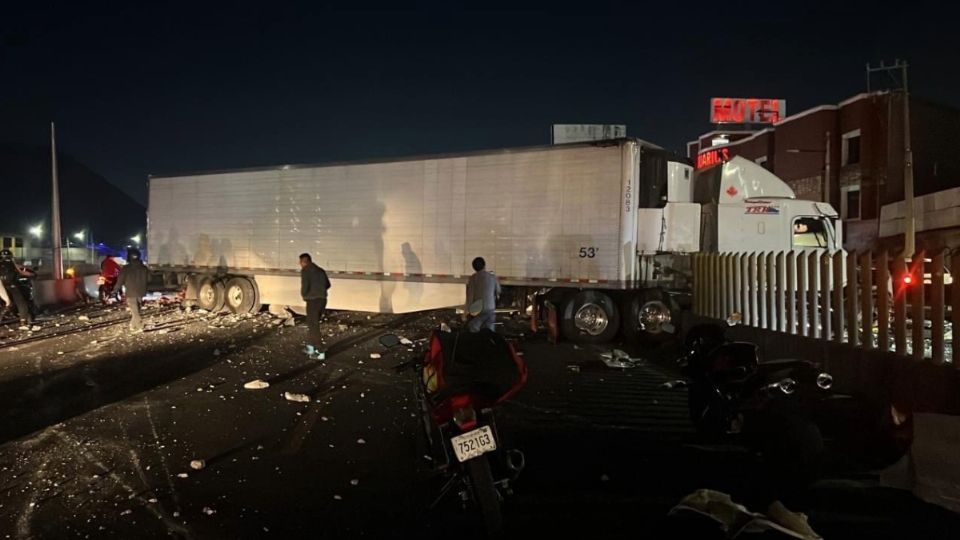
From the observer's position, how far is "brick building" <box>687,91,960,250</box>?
29.2 meters

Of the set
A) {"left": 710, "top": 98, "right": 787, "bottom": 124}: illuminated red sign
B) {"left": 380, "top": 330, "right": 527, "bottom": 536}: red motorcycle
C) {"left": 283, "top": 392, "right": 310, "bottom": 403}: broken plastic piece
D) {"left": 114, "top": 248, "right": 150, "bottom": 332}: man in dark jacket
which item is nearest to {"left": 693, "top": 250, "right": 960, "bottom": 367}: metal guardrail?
{"left": 380, "top": 330, "right": 527, "bottom": 536}: red motorcycle

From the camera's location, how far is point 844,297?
7367 millimetres

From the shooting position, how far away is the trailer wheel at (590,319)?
1211cm

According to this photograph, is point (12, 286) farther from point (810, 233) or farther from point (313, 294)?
point (810, 233)

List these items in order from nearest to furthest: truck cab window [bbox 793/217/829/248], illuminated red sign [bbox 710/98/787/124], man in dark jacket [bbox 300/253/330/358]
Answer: man in dark jacket [bbox 300/253/330/358] → truck cab window [bbox 793/217/829/248] → illuminated red sign [bbox 710/98/787/124]

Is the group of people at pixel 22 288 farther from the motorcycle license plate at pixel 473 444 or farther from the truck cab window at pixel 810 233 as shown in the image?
the truck cab window at pixel 810 233

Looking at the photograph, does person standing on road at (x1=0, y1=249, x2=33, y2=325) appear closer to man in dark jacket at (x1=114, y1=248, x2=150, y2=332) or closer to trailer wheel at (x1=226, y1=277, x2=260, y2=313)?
man in dark jacket at (x1=114, y1=248, x2=150, y2=332)

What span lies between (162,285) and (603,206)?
1452 centimetres

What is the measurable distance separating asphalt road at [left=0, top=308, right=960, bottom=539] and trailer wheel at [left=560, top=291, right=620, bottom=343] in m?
2.34

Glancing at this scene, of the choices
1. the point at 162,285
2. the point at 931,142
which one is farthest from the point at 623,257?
the point at 931,142

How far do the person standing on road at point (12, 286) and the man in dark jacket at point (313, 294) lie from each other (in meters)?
8.28

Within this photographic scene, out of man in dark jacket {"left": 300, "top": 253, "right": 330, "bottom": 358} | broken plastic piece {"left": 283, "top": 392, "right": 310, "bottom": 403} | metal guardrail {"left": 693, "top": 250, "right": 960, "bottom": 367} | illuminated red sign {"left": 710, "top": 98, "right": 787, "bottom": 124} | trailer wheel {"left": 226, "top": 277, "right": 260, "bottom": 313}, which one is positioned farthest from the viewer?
illuminated red sign {"left": 710, "top": 98, "right": 787, "bottom": 124}

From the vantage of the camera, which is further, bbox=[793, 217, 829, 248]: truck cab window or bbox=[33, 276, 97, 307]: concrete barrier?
bbox=[33, 276, 97, 307]: concrete barrier

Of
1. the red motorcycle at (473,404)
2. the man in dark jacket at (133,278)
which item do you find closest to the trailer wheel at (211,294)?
the man in dark jacket at (133,278)
